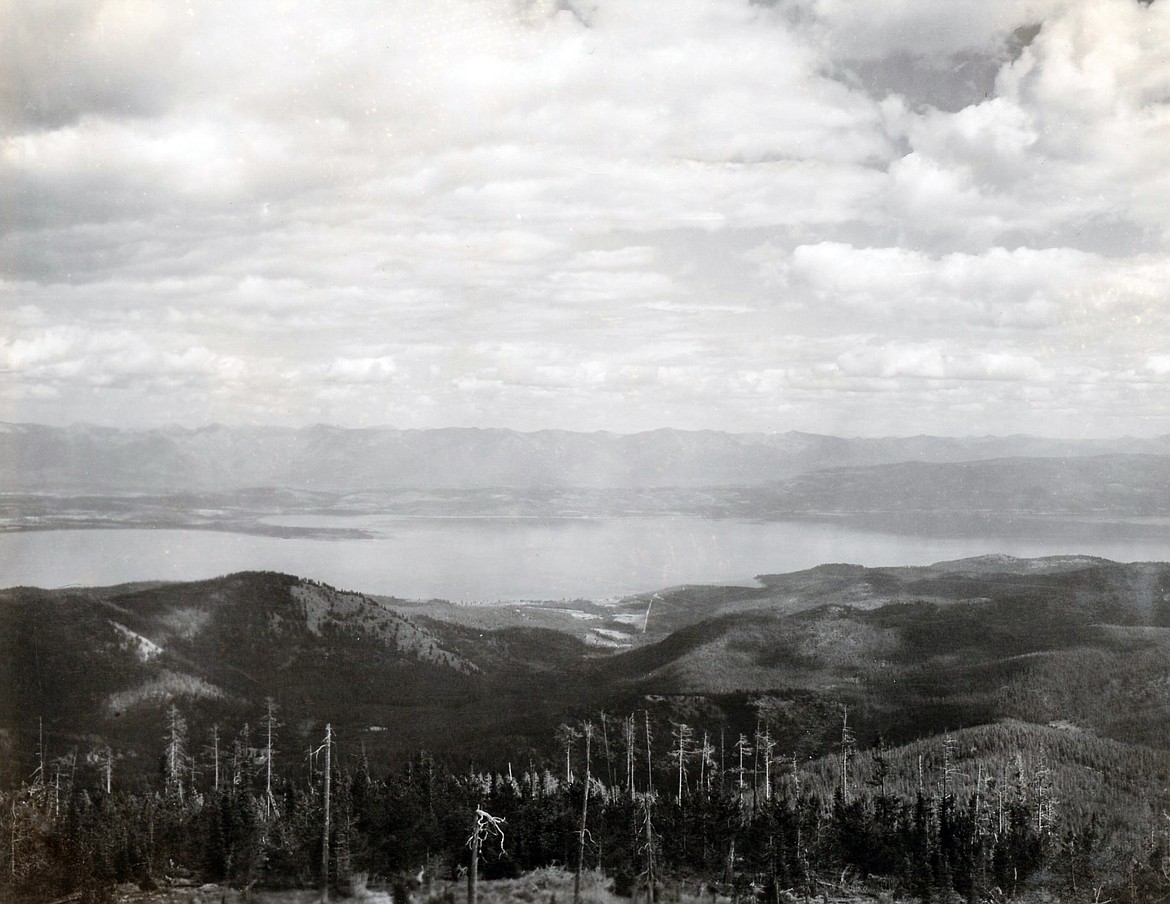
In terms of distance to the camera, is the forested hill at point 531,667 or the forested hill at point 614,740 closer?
the forested hill at point 614,740

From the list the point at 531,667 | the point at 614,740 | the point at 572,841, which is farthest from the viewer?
the point at 531,667

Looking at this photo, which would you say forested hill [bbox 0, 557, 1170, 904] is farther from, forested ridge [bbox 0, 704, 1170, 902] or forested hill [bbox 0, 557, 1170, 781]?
forested hill [bbox 0, 557, 1170, 781]

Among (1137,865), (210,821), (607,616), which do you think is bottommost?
(607,616)

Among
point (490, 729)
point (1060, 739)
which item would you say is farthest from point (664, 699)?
point (1060, 739)

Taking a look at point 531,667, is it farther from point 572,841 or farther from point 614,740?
point 572,841

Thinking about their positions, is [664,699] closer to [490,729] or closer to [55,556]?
[490,729]

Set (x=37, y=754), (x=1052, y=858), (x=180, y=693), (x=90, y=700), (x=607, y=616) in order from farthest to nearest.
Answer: (x=607, y=616), (x=180, y=693), (x=90, y=700), (x=37, y=754), (x=1052, y=858)

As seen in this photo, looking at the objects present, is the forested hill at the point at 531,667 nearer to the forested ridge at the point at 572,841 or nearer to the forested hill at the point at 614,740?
the forested hill at the point at 614,740

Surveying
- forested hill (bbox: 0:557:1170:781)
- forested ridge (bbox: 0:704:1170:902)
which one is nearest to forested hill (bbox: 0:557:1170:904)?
forested ridge (bbox: 0:704:1170:902)

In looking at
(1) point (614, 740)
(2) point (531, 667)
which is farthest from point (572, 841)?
(2) point (531, 667)

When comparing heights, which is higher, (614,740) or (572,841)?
(572,841)

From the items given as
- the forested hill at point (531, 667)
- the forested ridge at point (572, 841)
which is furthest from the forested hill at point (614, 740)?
the forested hill at point (531, 667)
